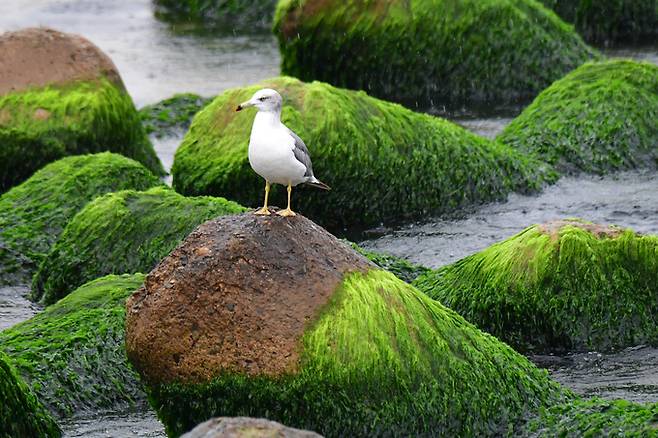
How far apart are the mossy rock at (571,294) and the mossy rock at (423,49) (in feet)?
19.3

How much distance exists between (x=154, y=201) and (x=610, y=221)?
11.4ft

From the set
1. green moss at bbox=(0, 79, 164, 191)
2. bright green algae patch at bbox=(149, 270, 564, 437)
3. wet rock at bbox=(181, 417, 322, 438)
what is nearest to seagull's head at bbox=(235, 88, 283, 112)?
bright green algae patch at bbox=(149, 270, 564, 437)

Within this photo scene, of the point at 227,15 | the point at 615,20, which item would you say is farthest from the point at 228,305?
the point at 227,15

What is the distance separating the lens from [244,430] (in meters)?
4.29

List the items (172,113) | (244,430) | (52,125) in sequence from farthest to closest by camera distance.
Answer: (172,113)
(52,125)
(244,430)

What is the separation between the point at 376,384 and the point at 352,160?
400 cm

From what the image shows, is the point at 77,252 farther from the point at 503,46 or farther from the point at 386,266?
the point at 503,46

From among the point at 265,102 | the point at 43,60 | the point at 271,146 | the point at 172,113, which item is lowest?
the point at 172,113

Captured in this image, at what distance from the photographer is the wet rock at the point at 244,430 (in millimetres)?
4273

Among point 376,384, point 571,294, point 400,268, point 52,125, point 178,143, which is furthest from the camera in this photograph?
point 178,143

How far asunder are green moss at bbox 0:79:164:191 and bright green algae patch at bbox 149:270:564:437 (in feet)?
16.7

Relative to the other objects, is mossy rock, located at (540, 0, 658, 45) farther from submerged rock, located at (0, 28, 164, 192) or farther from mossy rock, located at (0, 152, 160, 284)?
mossy rock, located at (0, 152, 160, 284)

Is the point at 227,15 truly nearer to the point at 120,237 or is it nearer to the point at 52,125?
the point at 52,125

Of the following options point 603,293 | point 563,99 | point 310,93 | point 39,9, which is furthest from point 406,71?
point 39,9
